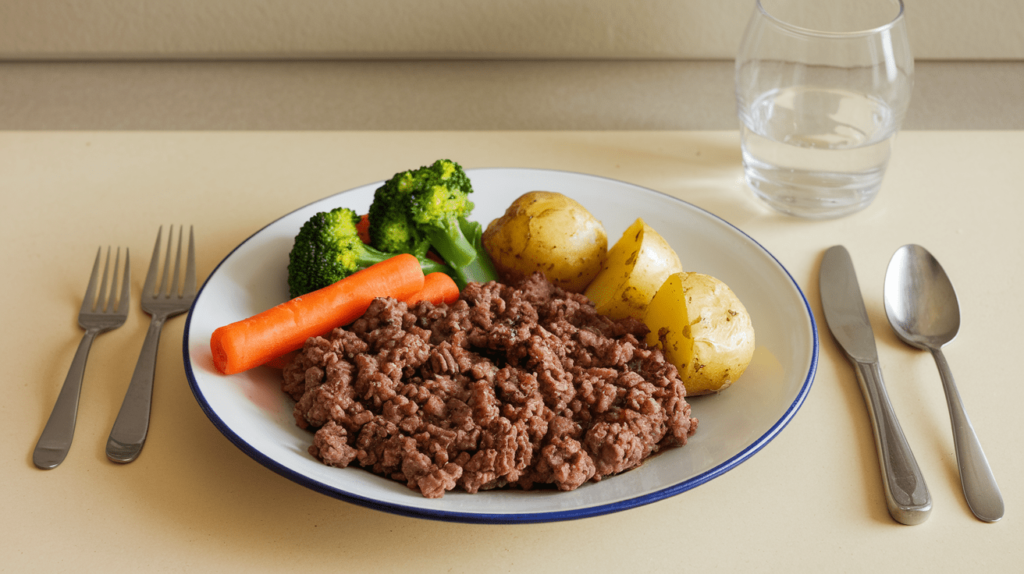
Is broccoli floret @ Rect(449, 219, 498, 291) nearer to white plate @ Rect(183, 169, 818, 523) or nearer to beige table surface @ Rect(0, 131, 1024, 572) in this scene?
white plate @ Rect(183, 169, 818, 523)

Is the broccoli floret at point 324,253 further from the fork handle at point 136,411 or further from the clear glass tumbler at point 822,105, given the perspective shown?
the clear glass tumbler at point 822,105

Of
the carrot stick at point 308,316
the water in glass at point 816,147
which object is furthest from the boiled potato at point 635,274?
the water in glass at point 816,147

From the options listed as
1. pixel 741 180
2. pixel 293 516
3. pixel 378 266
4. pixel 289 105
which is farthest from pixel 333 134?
pixel 293 516

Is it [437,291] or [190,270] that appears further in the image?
[190,270]

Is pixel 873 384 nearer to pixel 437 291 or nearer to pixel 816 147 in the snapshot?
pixel 816 147

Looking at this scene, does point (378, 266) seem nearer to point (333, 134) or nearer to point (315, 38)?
point (333, 134)

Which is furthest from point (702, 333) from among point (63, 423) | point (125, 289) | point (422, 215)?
point (125, 289)

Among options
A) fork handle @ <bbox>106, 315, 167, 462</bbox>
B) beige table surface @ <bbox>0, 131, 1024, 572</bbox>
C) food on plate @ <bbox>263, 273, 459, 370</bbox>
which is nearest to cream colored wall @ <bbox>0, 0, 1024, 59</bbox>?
beige table surface @ <bbox>0, 131, 1024, 572</bbox>
